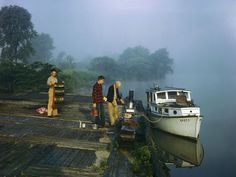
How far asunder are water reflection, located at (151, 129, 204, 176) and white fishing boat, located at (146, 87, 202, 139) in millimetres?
616

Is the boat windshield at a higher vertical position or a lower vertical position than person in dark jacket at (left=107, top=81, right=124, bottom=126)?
higher

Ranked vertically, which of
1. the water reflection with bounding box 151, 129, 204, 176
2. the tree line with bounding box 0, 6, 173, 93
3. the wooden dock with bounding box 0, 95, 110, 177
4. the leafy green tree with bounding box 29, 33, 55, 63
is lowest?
the water reflection with bounding box 151, 129, 204, 176

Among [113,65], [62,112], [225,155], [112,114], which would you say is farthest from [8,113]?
[113,65]

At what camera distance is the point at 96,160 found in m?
8.34

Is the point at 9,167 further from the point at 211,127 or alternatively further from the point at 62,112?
the point at 211,127

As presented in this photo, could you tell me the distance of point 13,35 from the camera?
1924 inches

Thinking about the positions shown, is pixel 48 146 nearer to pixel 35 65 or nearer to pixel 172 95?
pixel 172 95

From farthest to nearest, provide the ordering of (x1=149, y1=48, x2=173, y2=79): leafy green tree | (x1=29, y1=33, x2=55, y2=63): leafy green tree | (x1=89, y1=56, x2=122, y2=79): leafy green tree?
(x1=149, y1=48, x2=173, y2=79): leafy green tree → (x1=29, y1=33, x2=55, y2=63): leafy green tree → (x1=89, y1=56, x2=122, y2=79): leafy green tree

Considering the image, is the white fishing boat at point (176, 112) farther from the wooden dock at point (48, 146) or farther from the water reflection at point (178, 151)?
the wooden dock at point (48, 146)

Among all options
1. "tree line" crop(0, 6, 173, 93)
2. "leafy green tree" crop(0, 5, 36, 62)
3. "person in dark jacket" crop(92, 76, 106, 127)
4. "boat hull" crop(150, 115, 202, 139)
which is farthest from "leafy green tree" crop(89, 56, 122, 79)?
"person in dark jacket" crop(92, 76, 106, 127)

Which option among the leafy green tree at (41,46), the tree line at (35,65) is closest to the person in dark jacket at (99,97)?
the tree line at (35,65)

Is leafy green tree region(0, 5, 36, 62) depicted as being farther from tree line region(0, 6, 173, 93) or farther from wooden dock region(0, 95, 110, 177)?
wooden dock region(0, 95, 110, 177)

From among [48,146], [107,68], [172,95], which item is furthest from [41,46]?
[48,146]

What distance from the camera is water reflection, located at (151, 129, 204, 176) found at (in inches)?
607
